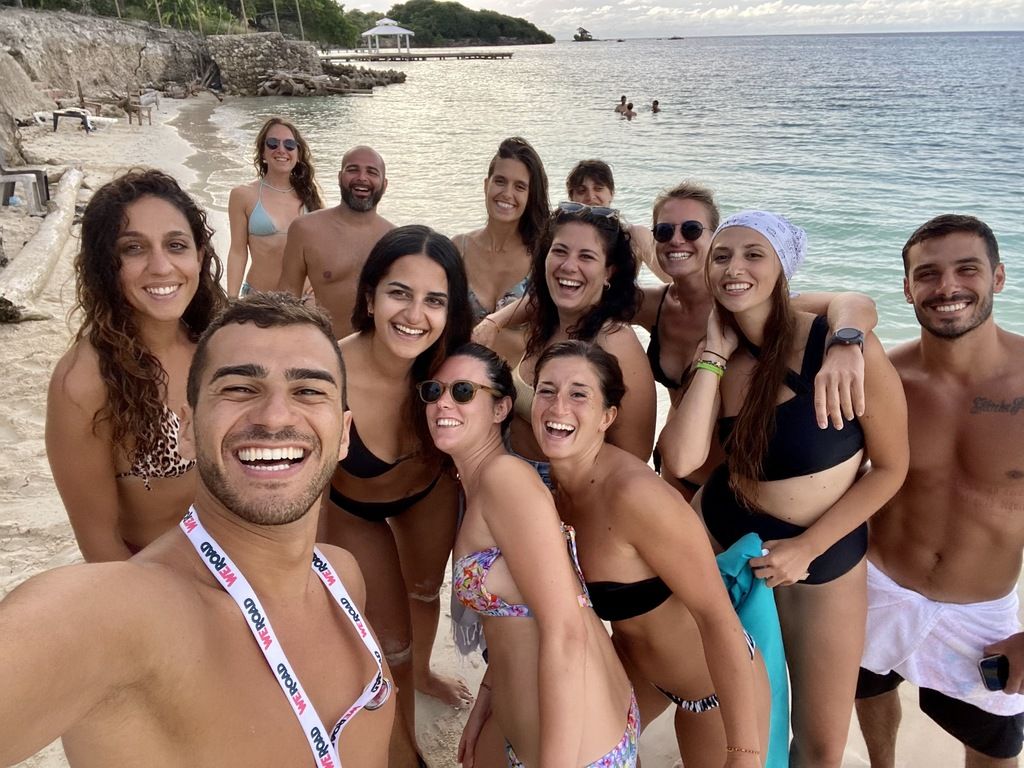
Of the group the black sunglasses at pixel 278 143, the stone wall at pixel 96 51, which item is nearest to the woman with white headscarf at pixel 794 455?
the black sunglasses at pixel 278 143

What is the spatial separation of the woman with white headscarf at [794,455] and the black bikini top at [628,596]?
469 millimetres

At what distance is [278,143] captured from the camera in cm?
587

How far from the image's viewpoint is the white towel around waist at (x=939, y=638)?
2.65 meters

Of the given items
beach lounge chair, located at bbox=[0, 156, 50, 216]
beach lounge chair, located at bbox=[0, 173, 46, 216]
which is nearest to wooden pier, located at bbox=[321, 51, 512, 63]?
beach lounge chair, located at bbox=[0, 156, 50, 216]

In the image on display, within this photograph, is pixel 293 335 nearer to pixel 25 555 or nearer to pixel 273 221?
pixel 25 555

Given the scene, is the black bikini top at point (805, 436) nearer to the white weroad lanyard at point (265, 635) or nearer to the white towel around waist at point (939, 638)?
the white towel around waist at point (939, 638)

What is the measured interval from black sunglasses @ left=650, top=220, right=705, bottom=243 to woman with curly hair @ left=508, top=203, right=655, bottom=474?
45cm

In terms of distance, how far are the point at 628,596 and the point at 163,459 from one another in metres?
1.69

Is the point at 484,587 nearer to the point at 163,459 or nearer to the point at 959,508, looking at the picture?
the point at 163,459

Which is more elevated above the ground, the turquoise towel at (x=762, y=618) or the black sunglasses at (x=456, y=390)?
the black sunglasses at (x=456, y=390)

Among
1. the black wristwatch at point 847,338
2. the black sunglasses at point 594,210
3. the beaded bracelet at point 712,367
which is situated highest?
the black sunglasses at point 594,210

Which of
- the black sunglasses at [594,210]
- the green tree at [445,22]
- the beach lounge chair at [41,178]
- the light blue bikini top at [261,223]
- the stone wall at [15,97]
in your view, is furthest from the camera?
the green tree at [445,22]

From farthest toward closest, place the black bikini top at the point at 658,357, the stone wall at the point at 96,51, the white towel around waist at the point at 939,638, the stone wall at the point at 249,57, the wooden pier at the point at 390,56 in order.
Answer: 1. the wooden pier at the point at 390,56
2. the stone wall at the point at 249,57
3. the stone wall at the point at 96,51
4. the black bikini top at the point at 658,357
5. the white towel around waist at the point at 939,638

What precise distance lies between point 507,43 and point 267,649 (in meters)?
164
